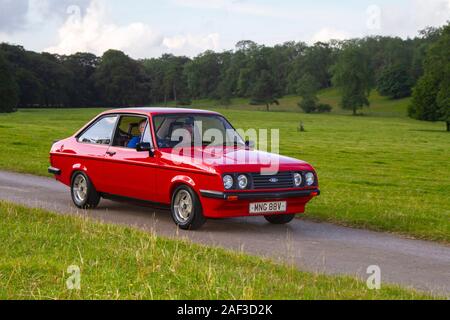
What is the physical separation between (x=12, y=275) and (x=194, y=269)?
1.69m

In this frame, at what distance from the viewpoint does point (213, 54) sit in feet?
520

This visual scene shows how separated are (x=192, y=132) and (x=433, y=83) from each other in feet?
225

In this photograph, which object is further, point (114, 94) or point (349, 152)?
point (114, 94)

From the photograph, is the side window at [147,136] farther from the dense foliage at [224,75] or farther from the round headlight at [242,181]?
the dense foliage at [224,75]

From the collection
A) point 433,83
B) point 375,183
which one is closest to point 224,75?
point 433,83

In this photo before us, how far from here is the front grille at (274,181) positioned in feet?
30.8

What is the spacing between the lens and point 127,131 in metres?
11.3

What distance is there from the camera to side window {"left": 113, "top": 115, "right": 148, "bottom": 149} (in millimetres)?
11042

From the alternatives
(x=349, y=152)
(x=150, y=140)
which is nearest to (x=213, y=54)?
(x=349, y=152)

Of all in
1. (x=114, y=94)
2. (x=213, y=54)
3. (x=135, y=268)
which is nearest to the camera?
(x=135, y=268)

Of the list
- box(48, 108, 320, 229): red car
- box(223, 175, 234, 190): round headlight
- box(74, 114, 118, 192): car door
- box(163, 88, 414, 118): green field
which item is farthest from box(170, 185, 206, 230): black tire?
box(163, 88, 414, 118): green field
